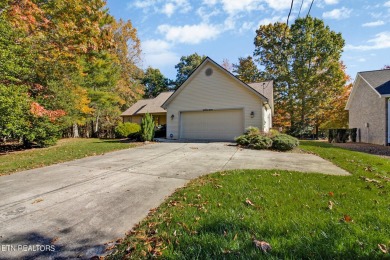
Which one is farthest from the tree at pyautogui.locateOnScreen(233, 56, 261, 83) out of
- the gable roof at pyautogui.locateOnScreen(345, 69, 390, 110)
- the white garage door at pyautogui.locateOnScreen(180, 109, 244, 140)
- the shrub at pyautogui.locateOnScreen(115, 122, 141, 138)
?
the shrub at pyautogui.locateOnScreen(115, 122, 141, 138)

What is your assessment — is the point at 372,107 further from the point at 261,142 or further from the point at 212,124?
the point at 212,124

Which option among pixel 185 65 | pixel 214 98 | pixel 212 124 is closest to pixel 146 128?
pixel 212 124

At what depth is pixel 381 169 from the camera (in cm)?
625

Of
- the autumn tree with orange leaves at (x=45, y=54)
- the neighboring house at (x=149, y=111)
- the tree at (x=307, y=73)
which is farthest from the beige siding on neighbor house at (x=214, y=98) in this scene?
the tree at (x=307, y=73)

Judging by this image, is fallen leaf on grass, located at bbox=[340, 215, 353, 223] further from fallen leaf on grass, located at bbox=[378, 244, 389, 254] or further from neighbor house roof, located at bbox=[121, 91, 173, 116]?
neighbor house roof, located at bbox=[121, 91, 173, 116]

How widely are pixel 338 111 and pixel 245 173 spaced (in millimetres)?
26500

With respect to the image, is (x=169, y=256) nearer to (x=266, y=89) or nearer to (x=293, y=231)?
(x=293, y=231)

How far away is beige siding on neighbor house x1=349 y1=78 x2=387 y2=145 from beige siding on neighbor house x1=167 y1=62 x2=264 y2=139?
25.6 ft

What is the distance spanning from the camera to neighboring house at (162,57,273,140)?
14555mm

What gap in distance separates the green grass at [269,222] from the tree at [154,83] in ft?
124

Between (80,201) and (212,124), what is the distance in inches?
480

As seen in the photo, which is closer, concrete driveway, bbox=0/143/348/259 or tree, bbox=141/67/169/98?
concrete driveway, bbox=0/143/348/259

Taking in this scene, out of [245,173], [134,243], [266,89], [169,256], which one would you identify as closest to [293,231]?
[169,256]

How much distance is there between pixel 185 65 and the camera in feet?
137
